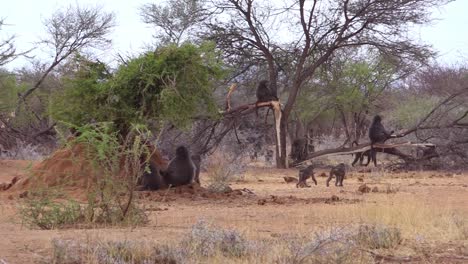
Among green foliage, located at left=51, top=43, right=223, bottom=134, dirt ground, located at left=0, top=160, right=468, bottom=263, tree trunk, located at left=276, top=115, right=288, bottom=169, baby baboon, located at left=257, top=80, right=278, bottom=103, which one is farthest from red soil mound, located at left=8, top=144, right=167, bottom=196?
tree trunk, located at left=276, top=115, right=288, bottom=169

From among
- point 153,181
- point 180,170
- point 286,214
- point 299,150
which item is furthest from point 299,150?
point 286,214

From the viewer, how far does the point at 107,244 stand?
6496mm

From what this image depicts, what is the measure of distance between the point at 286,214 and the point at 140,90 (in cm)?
370

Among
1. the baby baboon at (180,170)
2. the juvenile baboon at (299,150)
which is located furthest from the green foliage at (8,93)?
the baby baboon at (180,170)

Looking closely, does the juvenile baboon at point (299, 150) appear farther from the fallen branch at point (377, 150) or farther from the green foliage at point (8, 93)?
the green foliage at point (8, 93)

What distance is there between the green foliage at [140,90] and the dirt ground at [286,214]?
4.60ft

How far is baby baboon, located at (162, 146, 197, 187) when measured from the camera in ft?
45.1

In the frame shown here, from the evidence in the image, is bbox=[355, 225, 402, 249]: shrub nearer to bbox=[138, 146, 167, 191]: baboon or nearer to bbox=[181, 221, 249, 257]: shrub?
bbox=[181, 221, 249, 257]: shrub

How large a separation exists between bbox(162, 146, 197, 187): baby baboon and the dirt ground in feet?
1.37

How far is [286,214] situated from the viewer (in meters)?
10.8

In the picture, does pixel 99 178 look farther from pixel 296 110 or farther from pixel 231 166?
pixel 296 110

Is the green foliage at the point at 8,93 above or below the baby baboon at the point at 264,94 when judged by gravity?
above

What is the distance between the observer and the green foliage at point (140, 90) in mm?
12938

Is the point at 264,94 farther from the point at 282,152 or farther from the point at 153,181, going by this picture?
the point at 153,181
